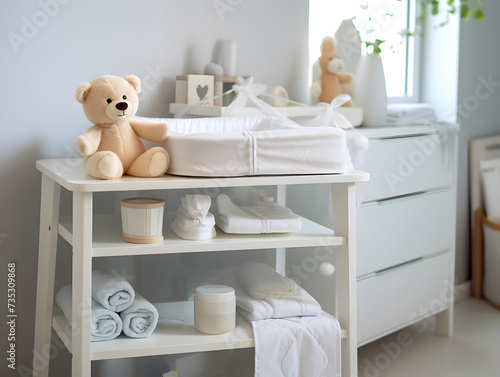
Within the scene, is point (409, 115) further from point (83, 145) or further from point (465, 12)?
point (83, 145)

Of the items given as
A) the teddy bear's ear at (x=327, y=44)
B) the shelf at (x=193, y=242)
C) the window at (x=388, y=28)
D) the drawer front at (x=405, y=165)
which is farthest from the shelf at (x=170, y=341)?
the window at (x=388, y=28)

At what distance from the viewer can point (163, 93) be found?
76.5 inches

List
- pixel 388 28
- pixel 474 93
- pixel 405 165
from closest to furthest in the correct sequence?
pixel 405 165 → pixel 388 28 → pixel 474 93

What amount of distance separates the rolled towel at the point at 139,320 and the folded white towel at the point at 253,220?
0.86ft

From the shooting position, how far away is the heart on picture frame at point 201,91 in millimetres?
1892

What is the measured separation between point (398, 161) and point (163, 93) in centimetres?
82

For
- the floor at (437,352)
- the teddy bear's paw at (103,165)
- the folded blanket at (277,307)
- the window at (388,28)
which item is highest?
the window at (388,28)

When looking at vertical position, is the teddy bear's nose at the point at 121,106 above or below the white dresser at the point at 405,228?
above

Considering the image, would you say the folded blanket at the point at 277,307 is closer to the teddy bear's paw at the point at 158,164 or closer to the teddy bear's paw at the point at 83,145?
the teddy bear's paw at the point at 158,164

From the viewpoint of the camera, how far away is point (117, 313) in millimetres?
1485

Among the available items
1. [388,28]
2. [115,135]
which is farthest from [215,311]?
[388,28]

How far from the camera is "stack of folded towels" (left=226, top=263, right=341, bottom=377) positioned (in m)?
1.50

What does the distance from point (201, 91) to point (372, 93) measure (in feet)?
2.30

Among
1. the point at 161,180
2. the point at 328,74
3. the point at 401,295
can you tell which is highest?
the point at 328,74
